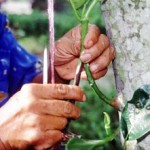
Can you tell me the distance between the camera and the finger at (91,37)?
3.36ft

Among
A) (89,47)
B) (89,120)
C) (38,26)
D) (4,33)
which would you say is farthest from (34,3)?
(89,47)

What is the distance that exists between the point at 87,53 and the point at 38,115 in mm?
199

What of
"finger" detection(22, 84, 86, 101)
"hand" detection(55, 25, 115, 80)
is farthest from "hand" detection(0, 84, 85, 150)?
"hand" detection(55, 25, 115, 80)

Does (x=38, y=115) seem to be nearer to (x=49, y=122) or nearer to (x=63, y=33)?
(x=49, y=122)

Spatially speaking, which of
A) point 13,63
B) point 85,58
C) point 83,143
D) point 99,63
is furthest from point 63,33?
point 83,143

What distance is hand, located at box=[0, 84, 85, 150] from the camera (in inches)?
35.8

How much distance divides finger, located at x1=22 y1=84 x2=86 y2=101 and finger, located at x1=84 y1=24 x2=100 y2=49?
13cm

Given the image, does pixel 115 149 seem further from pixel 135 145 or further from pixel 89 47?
pixel 89 47

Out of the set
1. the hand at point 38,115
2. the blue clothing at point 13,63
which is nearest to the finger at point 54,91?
the hand at point 38,115

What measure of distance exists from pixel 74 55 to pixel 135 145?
40 cm

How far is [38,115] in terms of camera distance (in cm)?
91

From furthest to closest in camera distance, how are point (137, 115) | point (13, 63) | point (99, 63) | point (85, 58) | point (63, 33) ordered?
point (63, 33), point (13, 63), point (99, 63), point (85, 58), point (137, 115)

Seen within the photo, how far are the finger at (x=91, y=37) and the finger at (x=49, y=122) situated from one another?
20 cm

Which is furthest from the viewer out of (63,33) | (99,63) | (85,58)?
(63,33)
